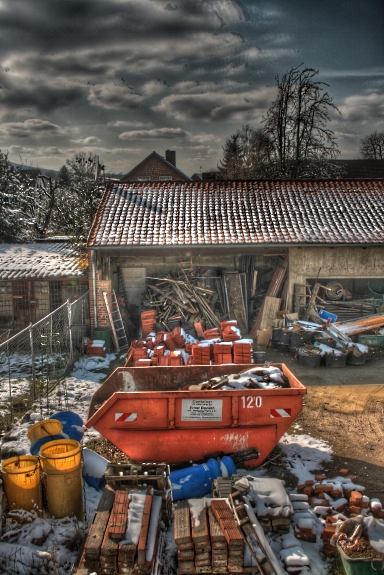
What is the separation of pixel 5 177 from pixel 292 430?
23.5 metres

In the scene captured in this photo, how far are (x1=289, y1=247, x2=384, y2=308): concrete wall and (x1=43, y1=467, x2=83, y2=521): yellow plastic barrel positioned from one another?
1173cm

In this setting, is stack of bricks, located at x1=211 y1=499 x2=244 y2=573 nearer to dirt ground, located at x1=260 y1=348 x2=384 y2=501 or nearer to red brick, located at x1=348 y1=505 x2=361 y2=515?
red brick, located at x1=348 y1=505 x2=361 y2=515

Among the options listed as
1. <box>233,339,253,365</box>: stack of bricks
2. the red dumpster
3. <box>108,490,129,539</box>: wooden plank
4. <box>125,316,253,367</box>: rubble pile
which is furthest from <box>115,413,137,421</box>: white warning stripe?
<box>233,339,253,365</box>: stack of bricks

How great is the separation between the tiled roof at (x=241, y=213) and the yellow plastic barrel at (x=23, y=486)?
10.6m

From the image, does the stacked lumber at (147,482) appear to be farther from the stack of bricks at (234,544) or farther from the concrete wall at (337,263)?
the concrete wall at (337,263)

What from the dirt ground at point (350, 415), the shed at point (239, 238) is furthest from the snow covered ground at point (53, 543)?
the shed at point (239, 238)

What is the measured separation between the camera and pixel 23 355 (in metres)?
14.9

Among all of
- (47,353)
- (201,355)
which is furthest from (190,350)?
(47,353)

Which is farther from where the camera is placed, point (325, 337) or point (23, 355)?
point (23, 355)

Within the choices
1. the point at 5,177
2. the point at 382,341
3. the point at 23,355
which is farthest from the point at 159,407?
the point at 5,177

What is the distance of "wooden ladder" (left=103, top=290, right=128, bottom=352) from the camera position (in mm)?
15203

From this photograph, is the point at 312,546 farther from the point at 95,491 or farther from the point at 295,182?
the point at 295,182

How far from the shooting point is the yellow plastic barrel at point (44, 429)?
7.00 metres

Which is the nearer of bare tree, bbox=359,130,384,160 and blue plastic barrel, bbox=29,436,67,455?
blue plastic barrel, bbox=29,436,67,455
